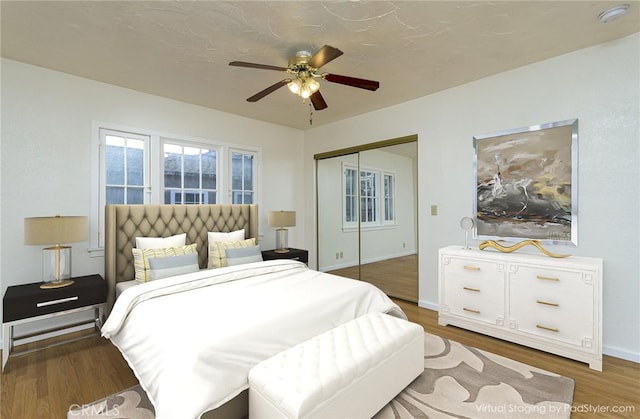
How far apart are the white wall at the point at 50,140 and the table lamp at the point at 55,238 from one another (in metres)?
0.22

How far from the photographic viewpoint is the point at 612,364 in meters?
2.47

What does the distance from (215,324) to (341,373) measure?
0.80 m

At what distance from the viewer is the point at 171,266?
294cm

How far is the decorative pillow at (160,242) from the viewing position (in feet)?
10.7

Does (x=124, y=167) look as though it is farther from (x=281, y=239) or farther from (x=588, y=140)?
(x=588, y=140)

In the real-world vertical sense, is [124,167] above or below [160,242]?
above

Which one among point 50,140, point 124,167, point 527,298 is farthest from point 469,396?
point 50,140

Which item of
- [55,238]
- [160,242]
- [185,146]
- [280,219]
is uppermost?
[185,146]

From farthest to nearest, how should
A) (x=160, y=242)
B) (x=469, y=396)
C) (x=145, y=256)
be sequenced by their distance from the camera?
(x=160, y=242) < (x=145, y=256) < (x=469, y=396)

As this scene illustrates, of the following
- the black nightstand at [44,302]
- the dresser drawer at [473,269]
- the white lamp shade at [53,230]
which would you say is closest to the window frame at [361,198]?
the dresser drawer at [473,269]

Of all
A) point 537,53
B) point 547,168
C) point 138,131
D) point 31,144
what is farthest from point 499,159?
point 31,144

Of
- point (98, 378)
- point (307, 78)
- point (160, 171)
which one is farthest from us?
point (160, 171)

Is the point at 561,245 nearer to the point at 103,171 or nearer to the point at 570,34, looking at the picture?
the point at 570,34

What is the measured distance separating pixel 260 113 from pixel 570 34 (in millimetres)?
3542
